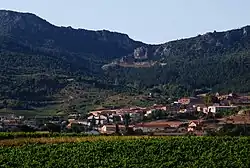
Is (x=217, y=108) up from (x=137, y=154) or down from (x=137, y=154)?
down

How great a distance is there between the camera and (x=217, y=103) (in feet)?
430

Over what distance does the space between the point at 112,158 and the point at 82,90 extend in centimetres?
13689

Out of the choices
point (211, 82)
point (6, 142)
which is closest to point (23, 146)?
point (6, 142)

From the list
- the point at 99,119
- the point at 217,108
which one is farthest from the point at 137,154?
the point at 217,108

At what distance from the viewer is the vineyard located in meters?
26.9

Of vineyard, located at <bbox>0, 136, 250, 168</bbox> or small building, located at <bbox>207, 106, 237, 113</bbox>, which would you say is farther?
small building, located at <bbox>207, 106, 237, 113</bbox>

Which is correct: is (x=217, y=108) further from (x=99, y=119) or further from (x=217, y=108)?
(x=99, y=119)

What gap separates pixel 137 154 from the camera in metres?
30.3

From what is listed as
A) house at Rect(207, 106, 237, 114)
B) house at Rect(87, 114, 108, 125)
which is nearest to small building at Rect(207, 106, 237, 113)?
house at Rect(207, 106, 237, 114)

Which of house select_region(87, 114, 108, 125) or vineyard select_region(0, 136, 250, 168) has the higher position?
vineyard select_region(0, 136, 250, 168)

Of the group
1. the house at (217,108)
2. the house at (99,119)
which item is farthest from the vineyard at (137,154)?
the house at (217,108)

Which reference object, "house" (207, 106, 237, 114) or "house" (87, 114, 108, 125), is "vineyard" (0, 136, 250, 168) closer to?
"house" (87, 114, 108, 125)

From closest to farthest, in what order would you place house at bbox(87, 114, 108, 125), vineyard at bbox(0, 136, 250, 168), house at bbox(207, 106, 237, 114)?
1. vineyard at bbox(0, 136, 250, 168)
2. house at bbox(87, 114, 108, 125)
3. house at bbox(207, 106, 237, 114)

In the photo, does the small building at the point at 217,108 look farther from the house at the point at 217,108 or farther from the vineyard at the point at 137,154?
the vineyard at the point at 137,154
